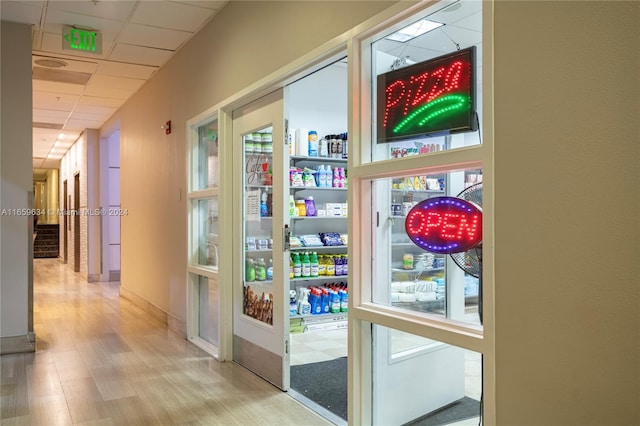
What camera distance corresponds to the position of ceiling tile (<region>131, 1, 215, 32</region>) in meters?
4.16

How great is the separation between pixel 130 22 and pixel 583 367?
4393 mm

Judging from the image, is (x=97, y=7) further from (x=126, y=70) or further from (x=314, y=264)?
(x=314, y=264)

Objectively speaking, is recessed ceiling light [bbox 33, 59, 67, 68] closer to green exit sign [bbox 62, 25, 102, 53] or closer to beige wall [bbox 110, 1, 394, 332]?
beige wall [bbox 110, 1, 394, 332]

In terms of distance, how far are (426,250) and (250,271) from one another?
6.93ft

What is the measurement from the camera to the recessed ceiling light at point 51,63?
18.4 ft

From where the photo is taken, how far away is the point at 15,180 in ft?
15.0

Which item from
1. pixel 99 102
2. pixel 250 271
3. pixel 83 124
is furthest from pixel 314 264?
pixel 83 124

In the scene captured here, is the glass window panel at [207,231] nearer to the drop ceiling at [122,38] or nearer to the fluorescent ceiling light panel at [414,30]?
the drop ceiling at [122,38]

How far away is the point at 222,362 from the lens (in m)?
4.21

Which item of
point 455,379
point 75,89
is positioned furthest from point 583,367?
point 75,89

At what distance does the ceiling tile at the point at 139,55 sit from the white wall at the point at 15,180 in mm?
877

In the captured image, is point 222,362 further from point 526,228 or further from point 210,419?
point 526,228

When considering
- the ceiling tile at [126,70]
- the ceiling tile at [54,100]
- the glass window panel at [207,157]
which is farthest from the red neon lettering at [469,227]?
the ceiling tile at [54,100]

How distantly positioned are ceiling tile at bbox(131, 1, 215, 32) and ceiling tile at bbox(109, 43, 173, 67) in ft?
2.40
